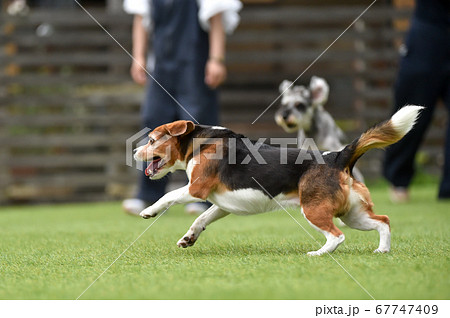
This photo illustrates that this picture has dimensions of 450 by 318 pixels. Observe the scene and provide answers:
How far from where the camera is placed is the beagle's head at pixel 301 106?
492 cm

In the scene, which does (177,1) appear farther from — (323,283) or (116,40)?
(323,283)

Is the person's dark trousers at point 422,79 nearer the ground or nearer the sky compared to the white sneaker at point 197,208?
nearer the sky

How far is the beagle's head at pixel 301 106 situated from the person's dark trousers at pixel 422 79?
830 millimetres

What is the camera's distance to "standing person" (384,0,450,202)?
17.6ft

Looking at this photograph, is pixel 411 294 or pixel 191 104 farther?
pixel 191 104

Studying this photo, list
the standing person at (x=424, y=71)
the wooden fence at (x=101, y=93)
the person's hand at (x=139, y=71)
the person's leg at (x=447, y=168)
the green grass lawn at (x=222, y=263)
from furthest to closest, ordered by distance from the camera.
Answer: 1. the wooden fence at (x=101, y=93)
2. the person's leg at (x=447, y=168)
3. the standing person at (x=424, y=71)
4. the person's hand at (x=139, y=71)
5. the green grass lawn at (x=222, y=263)

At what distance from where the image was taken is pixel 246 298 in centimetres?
191

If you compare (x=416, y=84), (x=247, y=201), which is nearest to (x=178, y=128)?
(x=247, y=201)

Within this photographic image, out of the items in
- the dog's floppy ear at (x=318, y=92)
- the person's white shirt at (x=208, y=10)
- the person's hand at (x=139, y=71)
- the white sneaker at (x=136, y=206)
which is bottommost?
the white sneaker at (x=136, y=206)

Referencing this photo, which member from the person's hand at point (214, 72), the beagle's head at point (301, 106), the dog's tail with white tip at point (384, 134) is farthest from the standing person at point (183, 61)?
the dog's tail with white tip at point (384, 134)

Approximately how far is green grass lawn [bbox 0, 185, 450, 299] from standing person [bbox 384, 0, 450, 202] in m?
1.32

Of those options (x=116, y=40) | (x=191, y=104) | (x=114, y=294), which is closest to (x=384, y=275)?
(x=114, y=294)

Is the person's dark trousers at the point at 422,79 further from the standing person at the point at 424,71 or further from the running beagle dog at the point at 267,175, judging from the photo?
the running beagle dog at the point at 267,175

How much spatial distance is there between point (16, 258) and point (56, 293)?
2.81 ft
